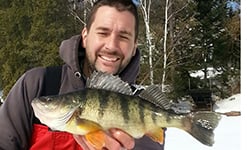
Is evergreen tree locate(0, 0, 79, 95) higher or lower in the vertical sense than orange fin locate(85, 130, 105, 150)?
higher

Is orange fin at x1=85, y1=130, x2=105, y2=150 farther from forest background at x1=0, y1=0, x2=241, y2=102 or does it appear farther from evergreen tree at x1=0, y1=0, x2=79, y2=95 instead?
evergreen tree at x1=0, y1=0, x2=79, y2=95

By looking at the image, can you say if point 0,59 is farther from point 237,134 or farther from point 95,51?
point 95,51

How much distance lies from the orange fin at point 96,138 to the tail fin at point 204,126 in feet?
1.20

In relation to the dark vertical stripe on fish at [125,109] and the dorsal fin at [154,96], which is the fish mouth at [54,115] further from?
the dorsal fin at [154,96]

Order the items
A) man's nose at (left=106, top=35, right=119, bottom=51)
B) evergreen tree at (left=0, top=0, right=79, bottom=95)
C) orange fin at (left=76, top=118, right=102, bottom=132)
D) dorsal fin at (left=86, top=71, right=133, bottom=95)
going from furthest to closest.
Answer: evergreen tree at (left=0, top=0, right=79, bottom=95)
man's nose at (left=106, top=35, right=119, bottom=51)
dorsal fin at (left=86, top=71, right=133, bottom=95)
orange fin at (left=76, top=118, right=102, bottom=132)

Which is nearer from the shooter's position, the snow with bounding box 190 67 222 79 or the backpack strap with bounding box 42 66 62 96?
the backpack strap with bounding box 42 66 62 96

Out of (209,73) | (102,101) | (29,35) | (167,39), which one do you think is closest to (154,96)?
(102,101)

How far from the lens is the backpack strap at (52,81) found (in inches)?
77.6

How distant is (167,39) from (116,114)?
15.9m

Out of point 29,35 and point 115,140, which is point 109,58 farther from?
point 29,35

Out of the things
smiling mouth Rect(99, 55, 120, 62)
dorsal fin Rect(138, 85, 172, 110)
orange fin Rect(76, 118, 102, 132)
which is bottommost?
orange fin Rect(76, 118, 102, 132)

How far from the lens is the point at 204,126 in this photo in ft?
5.57

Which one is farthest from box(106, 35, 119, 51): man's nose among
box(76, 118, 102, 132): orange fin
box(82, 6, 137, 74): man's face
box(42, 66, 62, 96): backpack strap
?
box(76, 118, 102, 132): orange fin

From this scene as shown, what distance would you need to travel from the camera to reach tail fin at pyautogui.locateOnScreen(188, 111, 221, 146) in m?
1.69
